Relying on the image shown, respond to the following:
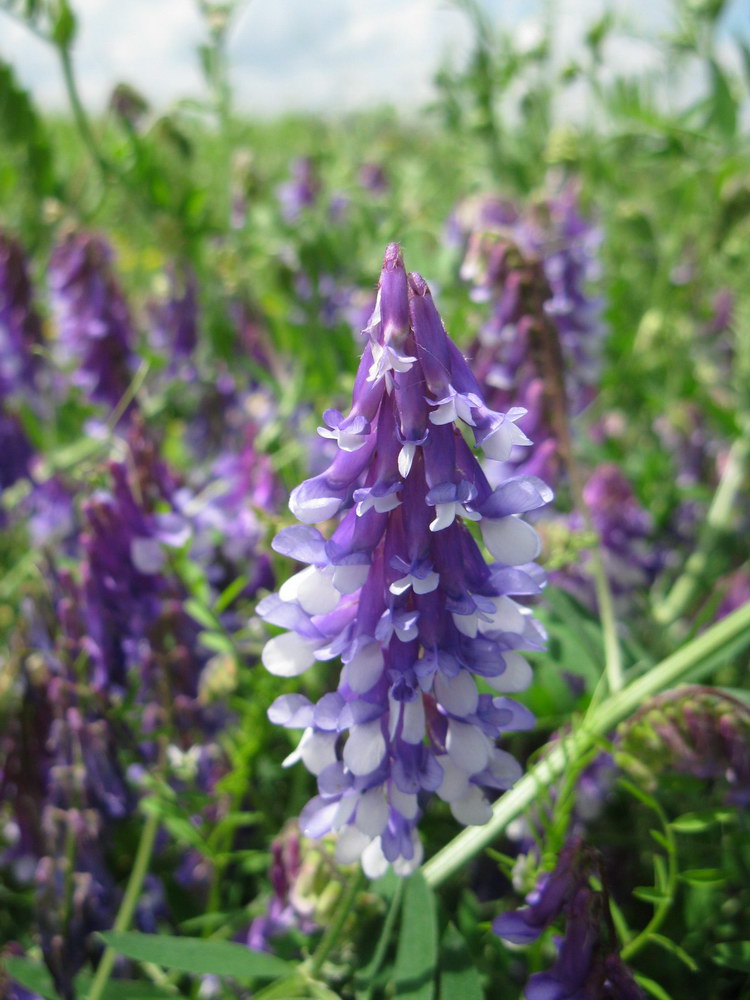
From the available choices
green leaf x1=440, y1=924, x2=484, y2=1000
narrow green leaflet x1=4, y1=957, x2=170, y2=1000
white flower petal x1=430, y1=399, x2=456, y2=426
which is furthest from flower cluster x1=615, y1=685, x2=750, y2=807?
narrow green leaflet x1=4, y1=957, x2=170, y2=1000

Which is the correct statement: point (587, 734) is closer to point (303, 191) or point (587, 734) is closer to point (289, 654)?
point (289, 654)

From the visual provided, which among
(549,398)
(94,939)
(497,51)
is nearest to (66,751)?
(94,939)

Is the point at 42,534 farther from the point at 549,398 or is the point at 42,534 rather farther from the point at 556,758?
the point at 556,758

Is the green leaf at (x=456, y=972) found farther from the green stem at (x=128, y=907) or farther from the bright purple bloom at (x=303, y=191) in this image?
the bright purple bloom at (x=303, y=191)

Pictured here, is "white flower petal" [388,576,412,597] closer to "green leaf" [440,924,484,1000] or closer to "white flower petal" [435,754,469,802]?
"white flower petal" [435,754,469,802]

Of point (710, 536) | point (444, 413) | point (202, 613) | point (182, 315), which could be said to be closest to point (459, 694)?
point (444, 413)

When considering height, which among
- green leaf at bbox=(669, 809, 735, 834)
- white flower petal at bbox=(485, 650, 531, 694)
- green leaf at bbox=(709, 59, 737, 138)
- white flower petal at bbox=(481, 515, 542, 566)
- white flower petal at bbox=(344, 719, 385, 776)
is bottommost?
green leaf at bbox=(669, 809, 735, 834)

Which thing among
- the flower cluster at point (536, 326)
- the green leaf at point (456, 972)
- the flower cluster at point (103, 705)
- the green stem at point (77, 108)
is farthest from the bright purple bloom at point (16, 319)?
the green leaf at point (456, 972)
